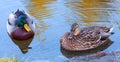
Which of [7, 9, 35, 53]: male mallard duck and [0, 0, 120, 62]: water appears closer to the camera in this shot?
[0, 0, 120, 62]: water

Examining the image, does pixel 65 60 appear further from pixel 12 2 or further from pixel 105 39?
pixel 12 2

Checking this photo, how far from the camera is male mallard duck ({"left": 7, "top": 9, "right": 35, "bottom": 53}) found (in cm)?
804

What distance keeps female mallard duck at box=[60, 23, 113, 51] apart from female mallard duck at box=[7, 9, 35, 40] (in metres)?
0.90

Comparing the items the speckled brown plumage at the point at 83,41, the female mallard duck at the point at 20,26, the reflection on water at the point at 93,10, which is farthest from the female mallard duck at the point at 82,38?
the female mallard duck at the point at 20,26

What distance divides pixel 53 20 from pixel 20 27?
2.30ft

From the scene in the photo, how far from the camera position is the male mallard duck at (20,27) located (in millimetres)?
Answer: 8039

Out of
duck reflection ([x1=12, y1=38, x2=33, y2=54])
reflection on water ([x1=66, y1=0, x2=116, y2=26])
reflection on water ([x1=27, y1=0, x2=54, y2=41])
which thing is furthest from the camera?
reflection on water ([x1=66, y1=0, x2=116, y2=26])

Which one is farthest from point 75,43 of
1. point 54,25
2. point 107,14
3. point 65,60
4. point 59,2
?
point 59,2

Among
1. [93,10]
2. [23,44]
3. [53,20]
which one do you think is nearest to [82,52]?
[23,44]

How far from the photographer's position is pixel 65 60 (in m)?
6.93

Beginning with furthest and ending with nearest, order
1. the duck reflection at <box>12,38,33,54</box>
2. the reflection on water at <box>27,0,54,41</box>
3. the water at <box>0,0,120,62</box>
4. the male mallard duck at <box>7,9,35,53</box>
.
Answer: the reflection on water at <box>27,0,54,41</box>, the male mallard duck at <box>7,9,35,53</box>, the duck reflection at <box>12,38,33,54</box>, the water at <box>0,0,120,62</box>

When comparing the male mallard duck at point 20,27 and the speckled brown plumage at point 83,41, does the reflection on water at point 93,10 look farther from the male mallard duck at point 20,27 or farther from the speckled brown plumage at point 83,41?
the male mallard duck at point 20,27

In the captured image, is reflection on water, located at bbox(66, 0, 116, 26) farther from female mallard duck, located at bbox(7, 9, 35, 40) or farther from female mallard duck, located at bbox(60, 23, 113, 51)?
female mallard duck, located at bbox(7, 9, 35, 40)

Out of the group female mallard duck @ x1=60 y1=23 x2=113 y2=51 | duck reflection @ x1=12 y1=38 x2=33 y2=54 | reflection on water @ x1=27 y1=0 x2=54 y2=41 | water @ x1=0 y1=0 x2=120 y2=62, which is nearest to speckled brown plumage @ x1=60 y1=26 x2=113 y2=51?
female mallard duck @ x1=60 y1=23 x2=113 y2=51
